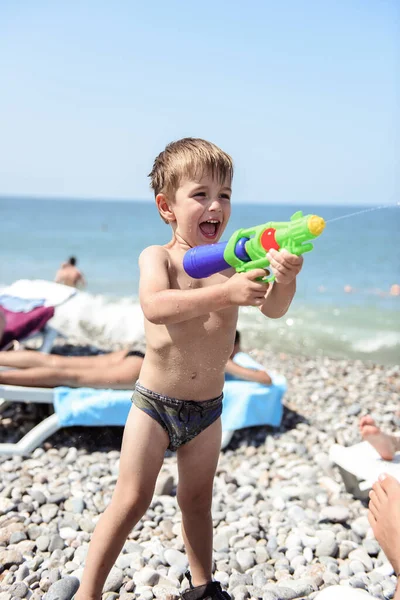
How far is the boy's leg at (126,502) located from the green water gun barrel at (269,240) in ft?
2.43

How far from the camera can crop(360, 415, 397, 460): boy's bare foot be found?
3615 millimetres

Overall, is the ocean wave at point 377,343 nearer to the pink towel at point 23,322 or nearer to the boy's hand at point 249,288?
the pink towel at point 23,322

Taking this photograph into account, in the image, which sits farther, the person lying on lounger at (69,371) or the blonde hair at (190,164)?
the person lying on lounger at (69,371)

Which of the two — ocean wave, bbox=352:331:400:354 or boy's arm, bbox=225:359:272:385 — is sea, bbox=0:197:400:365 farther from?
boy's arm, bbox=225:359:272:385

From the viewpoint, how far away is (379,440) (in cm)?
363

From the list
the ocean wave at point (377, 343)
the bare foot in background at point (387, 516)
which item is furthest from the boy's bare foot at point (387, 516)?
the ocean wave at point (377, 343)

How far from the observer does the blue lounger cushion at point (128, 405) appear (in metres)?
4.42

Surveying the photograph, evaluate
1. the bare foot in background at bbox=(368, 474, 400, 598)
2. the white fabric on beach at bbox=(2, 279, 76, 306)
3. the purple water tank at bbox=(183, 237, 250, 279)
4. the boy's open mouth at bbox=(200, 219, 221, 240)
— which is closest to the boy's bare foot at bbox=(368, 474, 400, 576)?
the bare foot in background at bbox=(368, 474, 400, 598)

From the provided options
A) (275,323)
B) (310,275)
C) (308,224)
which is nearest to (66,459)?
(308,224)

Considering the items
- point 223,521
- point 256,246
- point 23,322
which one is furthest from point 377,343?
point 256,246

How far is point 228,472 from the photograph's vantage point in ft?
14.2

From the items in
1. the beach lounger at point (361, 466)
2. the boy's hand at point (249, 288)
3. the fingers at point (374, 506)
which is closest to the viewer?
the boy's hand at point (249, 288)

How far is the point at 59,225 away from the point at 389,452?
48.3m

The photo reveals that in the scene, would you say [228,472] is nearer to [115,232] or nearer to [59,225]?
[115,232]
